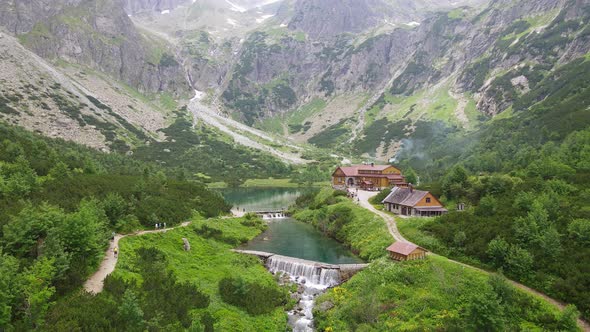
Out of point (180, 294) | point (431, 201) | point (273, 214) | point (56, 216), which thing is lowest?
point (180, 294)

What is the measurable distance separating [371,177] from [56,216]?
85702 mm

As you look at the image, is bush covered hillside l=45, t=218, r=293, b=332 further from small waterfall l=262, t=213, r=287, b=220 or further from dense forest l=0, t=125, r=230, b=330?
small waterfall l=262, t=213, r=287, b=220

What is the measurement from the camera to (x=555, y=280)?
33375 mm

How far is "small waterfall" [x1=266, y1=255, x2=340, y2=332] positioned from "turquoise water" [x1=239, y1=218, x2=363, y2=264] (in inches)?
208

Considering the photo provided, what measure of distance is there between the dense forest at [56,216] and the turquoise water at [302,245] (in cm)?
1268

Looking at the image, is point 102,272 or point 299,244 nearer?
point 102,272

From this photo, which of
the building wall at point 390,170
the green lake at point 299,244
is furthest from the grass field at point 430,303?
the building wall at point 390,170

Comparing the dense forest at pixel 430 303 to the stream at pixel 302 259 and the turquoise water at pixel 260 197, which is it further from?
the turquoise water at pixel 260 197

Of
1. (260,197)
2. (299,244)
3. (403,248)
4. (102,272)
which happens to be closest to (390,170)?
(260,197)

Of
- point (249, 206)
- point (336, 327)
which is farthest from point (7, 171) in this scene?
point (249, 206)

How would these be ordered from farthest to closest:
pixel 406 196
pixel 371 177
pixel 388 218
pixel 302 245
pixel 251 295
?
pixel 371 177 < pixel 406 196 < pixel 388 218 < pixel 302 245 < pixel 251 295

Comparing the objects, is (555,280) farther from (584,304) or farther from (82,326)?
(82,326)

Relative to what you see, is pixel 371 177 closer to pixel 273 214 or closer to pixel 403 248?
pixel 273 214

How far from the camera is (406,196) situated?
220 ft
